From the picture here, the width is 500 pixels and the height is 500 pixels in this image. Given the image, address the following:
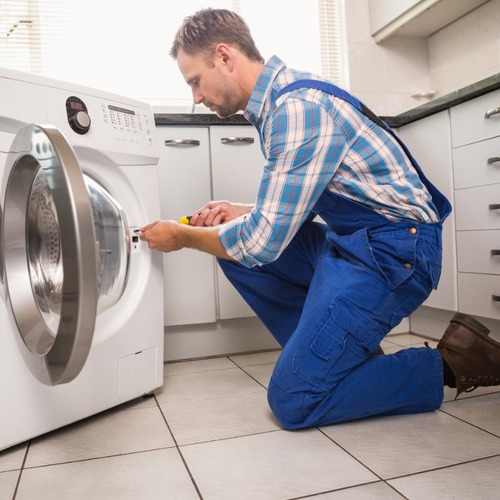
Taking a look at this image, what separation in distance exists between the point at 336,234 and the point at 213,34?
57 centimetres

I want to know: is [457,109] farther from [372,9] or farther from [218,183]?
[372,9]

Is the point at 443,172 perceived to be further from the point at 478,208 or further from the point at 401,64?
the point at 401,64

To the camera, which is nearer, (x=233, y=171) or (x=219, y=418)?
(x=219, y=418)

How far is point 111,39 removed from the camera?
244 cm

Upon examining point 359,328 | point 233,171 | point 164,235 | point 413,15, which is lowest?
point 359,328

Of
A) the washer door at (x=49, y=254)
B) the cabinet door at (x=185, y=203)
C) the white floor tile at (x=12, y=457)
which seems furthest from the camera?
the cabinet door at (x=185, y=203)

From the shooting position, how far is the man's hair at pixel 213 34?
130cm

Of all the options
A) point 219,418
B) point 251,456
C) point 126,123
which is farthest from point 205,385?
point 126,123

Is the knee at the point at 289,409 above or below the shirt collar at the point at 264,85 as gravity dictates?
below

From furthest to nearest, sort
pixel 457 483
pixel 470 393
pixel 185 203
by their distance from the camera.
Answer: pixel 185 203 → pixel 470 393 → pixel 457 483

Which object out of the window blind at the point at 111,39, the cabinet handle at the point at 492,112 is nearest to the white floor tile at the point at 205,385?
the cabinet handle at the point at 492,112

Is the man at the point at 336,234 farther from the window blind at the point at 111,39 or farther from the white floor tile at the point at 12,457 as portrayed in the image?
the window blind at the point at 111,39

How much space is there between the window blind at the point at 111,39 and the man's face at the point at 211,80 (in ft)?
3.91

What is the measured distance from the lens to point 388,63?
2.73 m
